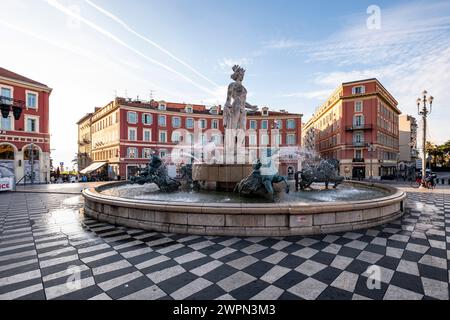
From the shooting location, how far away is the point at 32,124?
82.3 feet

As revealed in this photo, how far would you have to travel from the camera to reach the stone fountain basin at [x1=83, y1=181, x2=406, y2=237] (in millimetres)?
4953

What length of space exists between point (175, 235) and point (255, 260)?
7.22 ft

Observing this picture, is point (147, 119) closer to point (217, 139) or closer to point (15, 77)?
point (217, 139)

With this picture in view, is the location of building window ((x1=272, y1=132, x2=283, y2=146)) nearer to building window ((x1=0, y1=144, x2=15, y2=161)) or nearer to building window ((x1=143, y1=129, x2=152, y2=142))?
building window ((x1=143, y1=129, x2=152, y2=142))

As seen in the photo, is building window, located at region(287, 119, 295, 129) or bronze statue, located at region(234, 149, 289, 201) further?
building window, located at region(287, 119, 295, 129)

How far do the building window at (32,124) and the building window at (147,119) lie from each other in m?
14.1

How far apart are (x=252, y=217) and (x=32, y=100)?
106ft

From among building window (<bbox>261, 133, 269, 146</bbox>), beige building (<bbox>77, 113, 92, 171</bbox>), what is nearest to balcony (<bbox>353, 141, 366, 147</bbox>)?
building window (<bbox>261, 133, 269, 146</bbox>)

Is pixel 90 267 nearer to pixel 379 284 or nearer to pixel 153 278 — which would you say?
pixel 153 278

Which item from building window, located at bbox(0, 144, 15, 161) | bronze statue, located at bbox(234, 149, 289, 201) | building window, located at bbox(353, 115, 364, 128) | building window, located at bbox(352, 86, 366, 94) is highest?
building window, located at bbox(352, 86, 366, 94)

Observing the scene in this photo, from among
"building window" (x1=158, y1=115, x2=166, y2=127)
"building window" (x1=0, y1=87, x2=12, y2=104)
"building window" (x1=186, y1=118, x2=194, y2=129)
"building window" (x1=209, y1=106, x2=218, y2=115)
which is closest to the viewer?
"building window" (x1=0, y1=87, x2=12, y2=104)

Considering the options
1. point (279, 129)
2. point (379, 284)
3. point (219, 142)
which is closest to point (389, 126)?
point (279, 129)

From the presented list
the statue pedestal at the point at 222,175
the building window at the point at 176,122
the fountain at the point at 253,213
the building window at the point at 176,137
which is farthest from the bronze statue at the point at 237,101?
the building window at the point at 176,122

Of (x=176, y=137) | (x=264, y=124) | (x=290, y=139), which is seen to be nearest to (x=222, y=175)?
(x=176, y=137)
